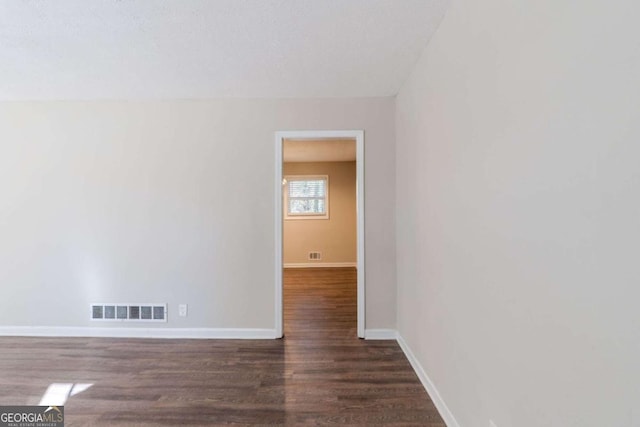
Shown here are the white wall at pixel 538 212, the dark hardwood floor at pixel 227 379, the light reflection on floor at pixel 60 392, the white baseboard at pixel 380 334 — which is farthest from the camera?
the white baseboard at pixel 380 334

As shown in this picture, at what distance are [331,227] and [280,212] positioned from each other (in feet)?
13.0

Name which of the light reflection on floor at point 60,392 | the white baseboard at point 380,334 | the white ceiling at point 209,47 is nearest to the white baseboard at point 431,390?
the white baseboard at point 380,334

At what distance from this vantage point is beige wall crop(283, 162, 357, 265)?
698cm

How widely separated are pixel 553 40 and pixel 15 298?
468 centimetres

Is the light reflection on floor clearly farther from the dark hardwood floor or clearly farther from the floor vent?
the floor vent

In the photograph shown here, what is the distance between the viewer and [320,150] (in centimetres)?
580

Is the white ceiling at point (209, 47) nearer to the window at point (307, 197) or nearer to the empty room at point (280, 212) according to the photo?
the empty room at point (280, 212)

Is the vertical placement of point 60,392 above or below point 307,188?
below

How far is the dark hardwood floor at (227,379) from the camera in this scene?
1.92m

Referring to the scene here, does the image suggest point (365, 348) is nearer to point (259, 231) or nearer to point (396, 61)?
point (259, 231)

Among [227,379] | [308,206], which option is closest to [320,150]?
[308,206]

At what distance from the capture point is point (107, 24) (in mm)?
1918

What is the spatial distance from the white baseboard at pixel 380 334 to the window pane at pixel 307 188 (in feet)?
14.2

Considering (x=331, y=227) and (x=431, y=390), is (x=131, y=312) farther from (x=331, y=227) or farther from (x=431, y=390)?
(x=331, y=227)
